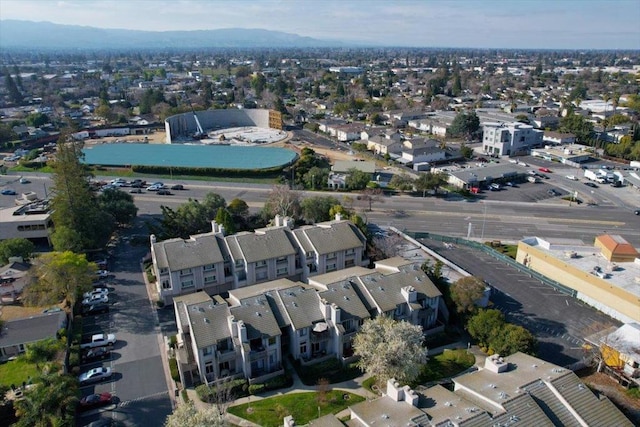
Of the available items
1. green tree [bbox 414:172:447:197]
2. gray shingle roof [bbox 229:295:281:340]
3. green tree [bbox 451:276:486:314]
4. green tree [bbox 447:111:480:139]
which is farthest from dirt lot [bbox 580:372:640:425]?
green tree [bbox 447:111:480:139]

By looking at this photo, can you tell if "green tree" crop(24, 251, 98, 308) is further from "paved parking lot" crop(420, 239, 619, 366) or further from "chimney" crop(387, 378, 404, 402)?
"paved parking lot" crop(420, 239, 619, 366)

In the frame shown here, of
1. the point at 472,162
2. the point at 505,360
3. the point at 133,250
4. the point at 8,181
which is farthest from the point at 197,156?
the point at 505,360

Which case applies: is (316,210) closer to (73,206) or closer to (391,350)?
(73,206)

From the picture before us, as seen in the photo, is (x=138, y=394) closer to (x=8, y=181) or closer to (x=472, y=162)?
(x=8, y=181)

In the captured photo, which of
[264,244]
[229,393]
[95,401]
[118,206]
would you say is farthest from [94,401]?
[118,206]

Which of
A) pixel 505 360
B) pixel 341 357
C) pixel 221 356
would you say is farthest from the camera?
pixel 341 357

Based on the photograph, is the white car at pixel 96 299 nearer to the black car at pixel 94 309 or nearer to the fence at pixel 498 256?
the black car at pixel 94 309
